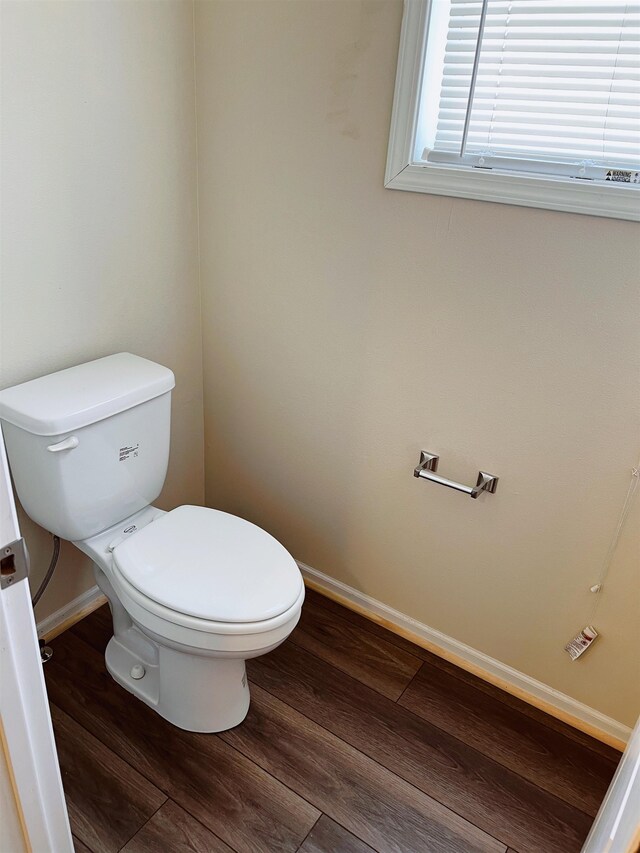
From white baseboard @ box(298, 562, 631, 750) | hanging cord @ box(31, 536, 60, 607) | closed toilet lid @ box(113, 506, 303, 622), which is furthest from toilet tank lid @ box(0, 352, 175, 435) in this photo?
white baseboard @ box(298, 562, 631, 750)

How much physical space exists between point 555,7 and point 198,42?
2.98ft

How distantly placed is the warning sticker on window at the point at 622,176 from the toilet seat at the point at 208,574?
109 centimetres

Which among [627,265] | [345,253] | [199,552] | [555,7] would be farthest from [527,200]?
[199,552]

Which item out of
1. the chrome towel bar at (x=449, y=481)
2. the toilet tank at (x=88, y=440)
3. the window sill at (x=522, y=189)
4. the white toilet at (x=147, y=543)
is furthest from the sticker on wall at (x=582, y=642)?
the toilet tank at (x=88, y=440)

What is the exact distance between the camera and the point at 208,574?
60.1 inches

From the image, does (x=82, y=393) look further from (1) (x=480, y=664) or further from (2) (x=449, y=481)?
(1) (x=480, y=664)

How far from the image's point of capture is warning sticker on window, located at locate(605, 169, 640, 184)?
1.33 metres

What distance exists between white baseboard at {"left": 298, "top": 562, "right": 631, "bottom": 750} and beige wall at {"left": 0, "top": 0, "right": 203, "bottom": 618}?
Answer: 2.56ft

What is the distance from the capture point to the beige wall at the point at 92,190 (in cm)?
144

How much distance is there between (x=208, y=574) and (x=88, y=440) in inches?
16.4

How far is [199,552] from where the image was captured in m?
1.59

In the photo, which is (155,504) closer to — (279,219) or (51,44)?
(279,219)

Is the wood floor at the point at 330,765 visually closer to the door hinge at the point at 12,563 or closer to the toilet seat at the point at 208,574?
the toilet seat at the point at 208,574

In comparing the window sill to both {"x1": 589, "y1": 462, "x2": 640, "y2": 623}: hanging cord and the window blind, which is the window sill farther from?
{"x1": 589, "y1": 462, "x2": 640, "y2": 623}: hanging cord
